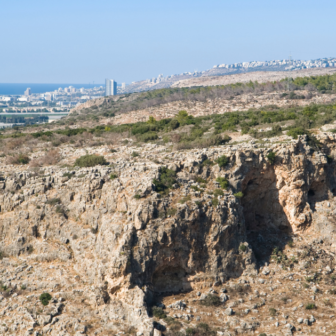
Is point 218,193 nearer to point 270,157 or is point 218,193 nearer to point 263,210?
point 270,157

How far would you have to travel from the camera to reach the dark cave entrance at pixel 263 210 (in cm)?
2608

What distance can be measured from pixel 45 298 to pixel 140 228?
19.0 feet

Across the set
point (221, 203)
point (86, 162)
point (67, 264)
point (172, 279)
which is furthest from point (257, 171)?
point (67, 264)

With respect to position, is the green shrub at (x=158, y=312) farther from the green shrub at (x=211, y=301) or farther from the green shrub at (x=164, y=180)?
the green shrub at (x=164, y=180)

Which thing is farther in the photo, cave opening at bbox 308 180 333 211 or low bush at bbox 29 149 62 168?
low bush at bbox 29 149 62 168

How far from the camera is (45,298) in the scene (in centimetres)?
1948

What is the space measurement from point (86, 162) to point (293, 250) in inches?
578

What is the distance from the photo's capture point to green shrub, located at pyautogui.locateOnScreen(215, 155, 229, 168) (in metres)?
24.6

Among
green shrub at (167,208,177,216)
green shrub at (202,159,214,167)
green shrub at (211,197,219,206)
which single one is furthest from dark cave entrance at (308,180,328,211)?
green shrub at (167,208,177,216)

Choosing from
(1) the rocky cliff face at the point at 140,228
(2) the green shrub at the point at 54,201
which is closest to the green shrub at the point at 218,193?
(1) the rocky cliff face at the point at 140,228

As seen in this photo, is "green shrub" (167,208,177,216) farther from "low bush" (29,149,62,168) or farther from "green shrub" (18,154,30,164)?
"green shrub" (18,154,30,164)

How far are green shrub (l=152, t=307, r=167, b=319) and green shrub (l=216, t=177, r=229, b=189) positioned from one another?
27.2ft

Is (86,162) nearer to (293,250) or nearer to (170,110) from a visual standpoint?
(293,250)

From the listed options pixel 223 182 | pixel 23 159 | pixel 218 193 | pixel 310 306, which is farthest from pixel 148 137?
pixel 310 306
